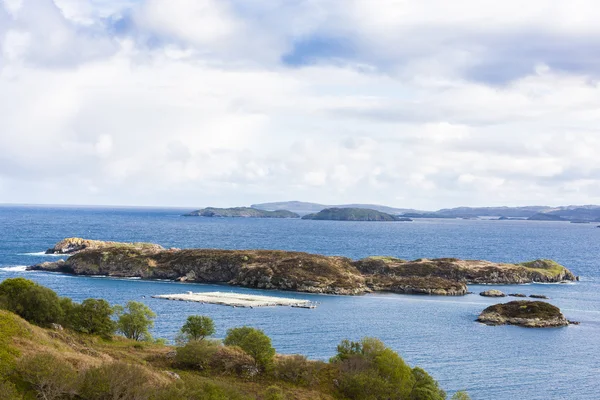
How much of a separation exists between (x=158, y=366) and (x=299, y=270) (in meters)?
85.9

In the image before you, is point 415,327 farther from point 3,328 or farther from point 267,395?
point 3,328

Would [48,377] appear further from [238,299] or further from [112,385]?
[238,299]

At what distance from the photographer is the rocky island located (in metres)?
133

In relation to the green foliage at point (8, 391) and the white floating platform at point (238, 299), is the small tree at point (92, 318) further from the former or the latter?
the white floating platform at point (238, 299)

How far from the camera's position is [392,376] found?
5356cm

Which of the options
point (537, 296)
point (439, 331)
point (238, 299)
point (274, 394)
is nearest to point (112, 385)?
point (274, 394)

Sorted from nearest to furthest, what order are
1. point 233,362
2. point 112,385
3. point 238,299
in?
point 112,385 < point 233,362 < point 238,299

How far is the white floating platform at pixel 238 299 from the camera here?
10919cm

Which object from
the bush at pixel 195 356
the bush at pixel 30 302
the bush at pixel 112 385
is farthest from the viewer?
the bush at pixel 30 302

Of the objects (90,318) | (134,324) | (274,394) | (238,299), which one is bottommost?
(238,299)

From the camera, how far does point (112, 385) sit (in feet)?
122

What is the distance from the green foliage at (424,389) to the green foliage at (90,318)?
3008cm

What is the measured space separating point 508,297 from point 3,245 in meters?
153

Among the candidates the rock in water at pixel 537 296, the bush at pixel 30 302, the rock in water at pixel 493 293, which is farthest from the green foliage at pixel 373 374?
the rock in water at pixel 537 296
